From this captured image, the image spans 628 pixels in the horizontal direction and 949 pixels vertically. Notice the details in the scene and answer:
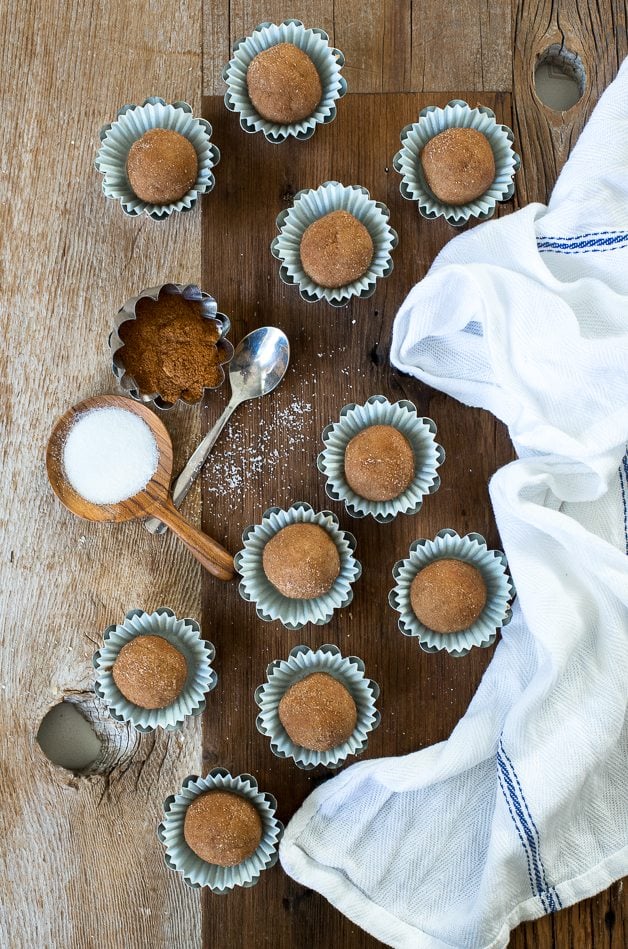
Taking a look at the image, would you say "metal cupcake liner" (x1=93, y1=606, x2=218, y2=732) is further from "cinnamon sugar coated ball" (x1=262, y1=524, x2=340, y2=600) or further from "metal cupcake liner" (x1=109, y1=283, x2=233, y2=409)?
"metal cupcake liner" (x1=109, y1=283, x2=233, y2=409)

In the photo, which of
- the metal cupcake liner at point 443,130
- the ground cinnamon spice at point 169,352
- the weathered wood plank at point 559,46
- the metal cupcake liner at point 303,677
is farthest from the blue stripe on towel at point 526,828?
the weathered wood plank at point 559,46

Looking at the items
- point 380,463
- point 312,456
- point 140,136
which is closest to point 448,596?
point 380,463

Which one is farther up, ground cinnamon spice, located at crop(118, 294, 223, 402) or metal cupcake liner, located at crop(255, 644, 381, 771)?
ground cinnamon spice, located at crop(118, 294, 223, 402)

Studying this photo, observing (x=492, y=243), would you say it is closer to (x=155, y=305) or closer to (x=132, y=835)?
(x=155, y=305)

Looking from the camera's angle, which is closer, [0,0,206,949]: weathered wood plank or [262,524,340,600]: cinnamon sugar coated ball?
[262,524,340,600]: cinnamon sugar coated ball

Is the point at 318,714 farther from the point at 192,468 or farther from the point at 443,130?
the point at 443,130

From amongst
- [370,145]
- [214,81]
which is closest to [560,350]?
[370,145]

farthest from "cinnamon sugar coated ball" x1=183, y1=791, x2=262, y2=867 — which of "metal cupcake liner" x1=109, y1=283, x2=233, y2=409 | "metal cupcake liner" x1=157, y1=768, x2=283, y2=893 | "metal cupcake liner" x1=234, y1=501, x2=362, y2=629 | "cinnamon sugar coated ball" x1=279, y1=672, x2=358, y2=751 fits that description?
"metal cupcake liner" x1=109, y1=283, x2=233, y2=409
